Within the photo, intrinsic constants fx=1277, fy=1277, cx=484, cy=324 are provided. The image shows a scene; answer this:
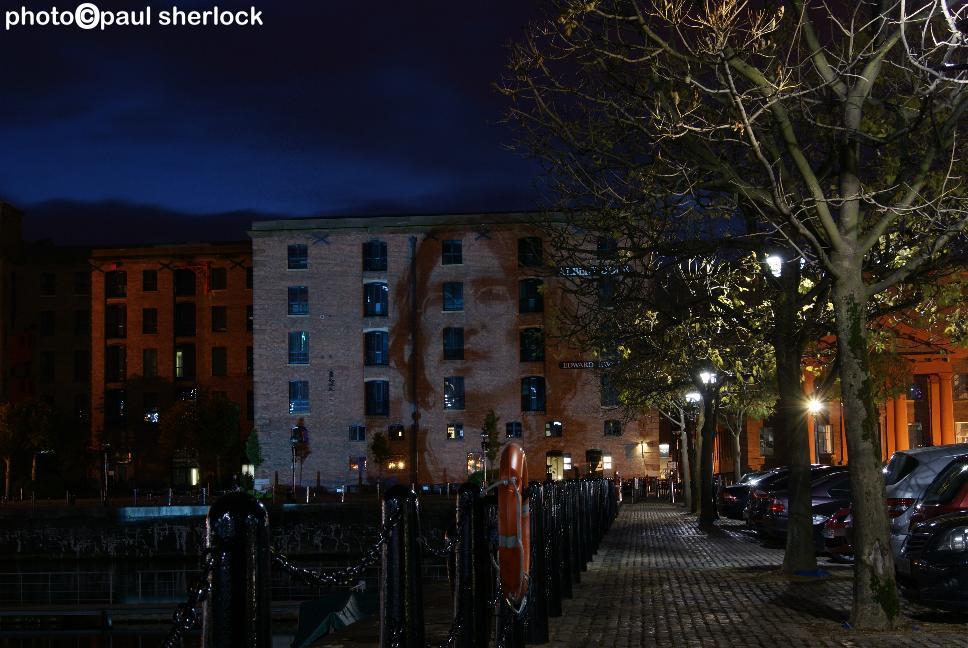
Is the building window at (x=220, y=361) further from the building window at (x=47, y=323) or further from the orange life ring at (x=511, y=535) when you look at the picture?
the orange life ring at (x=511, y=535)

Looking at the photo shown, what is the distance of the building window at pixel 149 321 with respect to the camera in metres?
86.2

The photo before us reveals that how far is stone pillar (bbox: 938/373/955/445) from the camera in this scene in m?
73.1

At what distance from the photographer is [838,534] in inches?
870

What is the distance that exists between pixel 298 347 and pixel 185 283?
47.1ft

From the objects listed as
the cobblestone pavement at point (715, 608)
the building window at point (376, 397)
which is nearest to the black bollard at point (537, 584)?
the cobblestone pavement at point (715, 608)

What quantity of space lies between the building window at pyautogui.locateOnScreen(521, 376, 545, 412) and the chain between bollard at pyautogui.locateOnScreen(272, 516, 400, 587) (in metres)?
68.3

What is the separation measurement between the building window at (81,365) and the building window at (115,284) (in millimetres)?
5129

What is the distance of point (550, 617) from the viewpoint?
48.8 ft

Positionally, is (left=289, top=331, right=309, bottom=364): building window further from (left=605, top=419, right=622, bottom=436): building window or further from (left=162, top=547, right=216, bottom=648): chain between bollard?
(left=162, top=547, right=216, bottom=648): chain between bollard

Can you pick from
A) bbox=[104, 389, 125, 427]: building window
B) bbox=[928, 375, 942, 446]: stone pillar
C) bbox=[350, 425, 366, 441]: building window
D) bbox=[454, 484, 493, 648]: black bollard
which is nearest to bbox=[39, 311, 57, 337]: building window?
bbox=[104, 389, 125, 427]: building window

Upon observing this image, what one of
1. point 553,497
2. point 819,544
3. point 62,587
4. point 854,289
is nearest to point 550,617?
point 553,497

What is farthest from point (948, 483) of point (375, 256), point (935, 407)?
point (375, 256)

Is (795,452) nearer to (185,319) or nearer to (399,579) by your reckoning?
(399,579)

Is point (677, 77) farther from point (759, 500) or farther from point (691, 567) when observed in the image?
point (759, 500)
